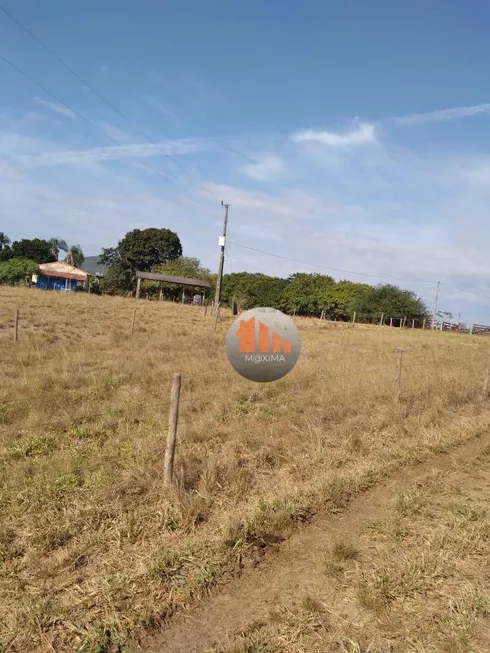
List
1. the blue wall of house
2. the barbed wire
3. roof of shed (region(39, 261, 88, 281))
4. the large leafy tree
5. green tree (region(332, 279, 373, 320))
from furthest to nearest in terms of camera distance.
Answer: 1. the large leafy tree
2. roof of shed (region(39, 261, 88, 281))
3. the blue wall of house
4. green tree (region(332, 279, 373, 320))
5. the barbed wire

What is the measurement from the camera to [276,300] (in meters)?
55.3

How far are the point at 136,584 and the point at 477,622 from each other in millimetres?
2259

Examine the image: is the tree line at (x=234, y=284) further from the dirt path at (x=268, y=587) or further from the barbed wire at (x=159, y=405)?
the dirt path at (x=268, y=587)

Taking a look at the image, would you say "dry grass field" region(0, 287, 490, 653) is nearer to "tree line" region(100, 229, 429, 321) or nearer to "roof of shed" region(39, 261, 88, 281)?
"tree line" region(100, 229, 429, 321)

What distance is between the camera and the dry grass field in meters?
2.63

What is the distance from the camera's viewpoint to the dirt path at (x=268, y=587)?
8.27 feet

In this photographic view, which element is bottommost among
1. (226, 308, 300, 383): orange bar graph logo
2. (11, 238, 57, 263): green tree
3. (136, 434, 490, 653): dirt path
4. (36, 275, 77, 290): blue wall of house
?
(136, 434, 490, 653): dirt path

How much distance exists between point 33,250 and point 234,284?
3600cm

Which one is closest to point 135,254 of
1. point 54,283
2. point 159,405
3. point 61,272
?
point 61,272

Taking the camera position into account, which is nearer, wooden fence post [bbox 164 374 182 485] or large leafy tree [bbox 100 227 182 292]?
wooden fence post [bbox 164 374 182 485]

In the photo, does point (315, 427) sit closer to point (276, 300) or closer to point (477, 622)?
point (477, 622)

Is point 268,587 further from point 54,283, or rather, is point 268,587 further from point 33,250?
point 33,250

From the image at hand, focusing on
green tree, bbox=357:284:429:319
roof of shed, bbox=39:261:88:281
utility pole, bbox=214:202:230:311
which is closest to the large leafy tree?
roof of shed, bbox=39:261:88:281

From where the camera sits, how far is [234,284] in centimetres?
6122
